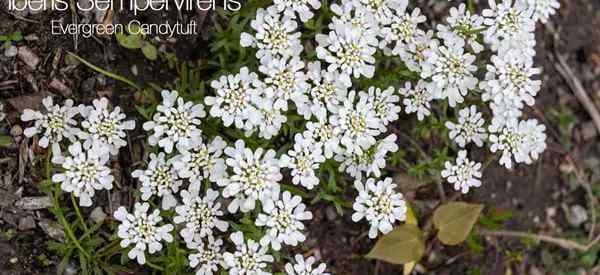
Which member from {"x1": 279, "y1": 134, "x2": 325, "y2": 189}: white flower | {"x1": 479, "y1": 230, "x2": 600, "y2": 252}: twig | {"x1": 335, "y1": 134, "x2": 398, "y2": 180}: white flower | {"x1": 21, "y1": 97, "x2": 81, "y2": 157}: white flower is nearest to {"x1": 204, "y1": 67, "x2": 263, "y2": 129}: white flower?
{"x1": 279, "y1": 134, "x2": 325, "y2": 189}: white flower

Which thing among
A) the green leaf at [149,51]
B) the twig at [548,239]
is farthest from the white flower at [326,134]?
the twig at [548,239]

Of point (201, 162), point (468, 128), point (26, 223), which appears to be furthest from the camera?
point (468, 128)

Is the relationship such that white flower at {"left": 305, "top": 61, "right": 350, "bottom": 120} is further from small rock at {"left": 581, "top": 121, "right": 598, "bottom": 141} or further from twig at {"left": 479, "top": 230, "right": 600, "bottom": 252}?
small rock at {"left": 581, "top": 121, "right": 598, "bottom": 141}

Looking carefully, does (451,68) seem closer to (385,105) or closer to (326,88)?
(385,105)

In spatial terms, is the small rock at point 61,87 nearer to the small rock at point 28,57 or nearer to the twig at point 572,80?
the small rock at point 28,57

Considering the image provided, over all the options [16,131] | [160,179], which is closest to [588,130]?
[160,179]

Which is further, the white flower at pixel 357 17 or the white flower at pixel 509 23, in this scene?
the white flower at pixel 509 23
